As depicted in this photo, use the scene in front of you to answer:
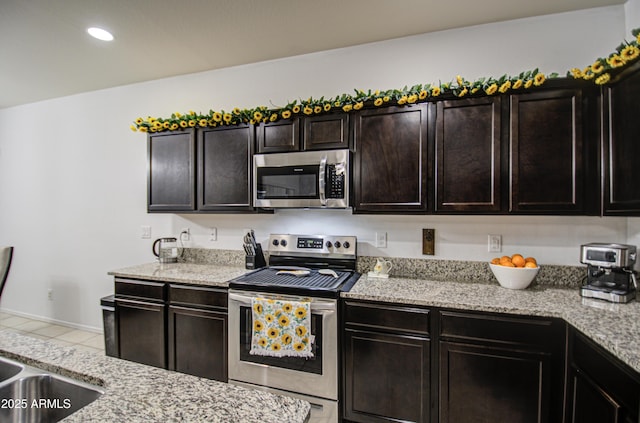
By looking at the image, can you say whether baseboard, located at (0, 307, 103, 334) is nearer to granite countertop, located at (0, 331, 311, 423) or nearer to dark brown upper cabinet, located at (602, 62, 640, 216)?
granite countertop, located at (0, 331, 311, 423)

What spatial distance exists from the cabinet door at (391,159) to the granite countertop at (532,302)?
21.2 inches

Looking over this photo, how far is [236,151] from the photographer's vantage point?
2584 mm

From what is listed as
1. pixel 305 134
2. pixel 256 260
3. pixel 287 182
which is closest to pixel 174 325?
pixel 256 260

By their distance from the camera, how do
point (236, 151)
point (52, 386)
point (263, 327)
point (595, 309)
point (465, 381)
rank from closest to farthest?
point (52, 386)
point (595, 309)
point (465, 381)
point (263, 327)
point (236, 151)

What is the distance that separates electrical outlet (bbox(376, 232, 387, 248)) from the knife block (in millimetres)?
1023

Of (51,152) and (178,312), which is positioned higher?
(51,152)

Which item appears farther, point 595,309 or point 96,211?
point 96,211

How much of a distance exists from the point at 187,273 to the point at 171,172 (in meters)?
0.92

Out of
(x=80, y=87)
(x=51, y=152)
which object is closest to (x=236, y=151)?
(x=80, y=87)

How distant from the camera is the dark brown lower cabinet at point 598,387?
113cm

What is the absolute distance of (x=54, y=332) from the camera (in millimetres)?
3639

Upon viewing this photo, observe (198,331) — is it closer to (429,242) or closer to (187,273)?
(187,273)

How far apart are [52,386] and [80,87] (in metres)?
3.74

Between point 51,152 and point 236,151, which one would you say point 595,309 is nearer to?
point 236,151
